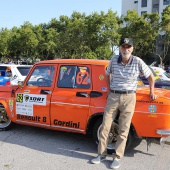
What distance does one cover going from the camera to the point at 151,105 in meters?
4.39

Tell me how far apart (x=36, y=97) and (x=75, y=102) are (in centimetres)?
92

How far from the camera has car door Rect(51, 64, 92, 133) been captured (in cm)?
493

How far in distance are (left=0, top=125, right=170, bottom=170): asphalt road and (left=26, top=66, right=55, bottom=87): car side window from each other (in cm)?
116

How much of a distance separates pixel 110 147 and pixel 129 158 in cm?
38

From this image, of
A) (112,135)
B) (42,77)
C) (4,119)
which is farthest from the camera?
(4,119)

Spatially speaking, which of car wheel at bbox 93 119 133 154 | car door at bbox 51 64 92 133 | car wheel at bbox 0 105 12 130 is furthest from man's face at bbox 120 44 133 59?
car wheel at bbox 0 105 12 130

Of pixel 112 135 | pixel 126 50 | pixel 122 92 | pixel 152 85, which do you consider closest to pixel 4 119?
pixel 112 135

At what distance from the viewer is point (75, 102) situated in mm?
4969

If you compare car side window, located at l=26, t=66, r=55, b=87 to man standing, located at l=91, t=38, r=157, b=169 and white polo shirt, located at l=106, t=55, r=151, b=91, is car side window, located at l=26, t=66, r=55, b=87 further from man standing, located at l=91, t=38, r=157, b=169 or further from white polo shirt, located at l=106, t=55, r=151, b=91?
white polo shirt, located at l=106, t=55, r=151, b=91

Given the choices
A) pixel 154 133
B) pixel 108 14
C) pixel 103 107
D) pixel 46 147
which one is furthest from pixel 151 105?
pixel 108 14

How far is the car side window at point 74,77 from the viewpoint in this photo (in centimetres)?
503

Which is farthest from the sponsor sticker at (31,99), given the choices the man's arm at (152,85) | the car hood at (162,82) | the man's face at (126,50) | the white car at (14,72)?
the car hood at (162,82)

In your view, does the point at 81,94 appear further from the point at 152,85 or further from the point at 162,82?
the point at 162,82

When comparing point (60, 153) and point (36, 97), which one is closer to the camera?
point (60, 153)
